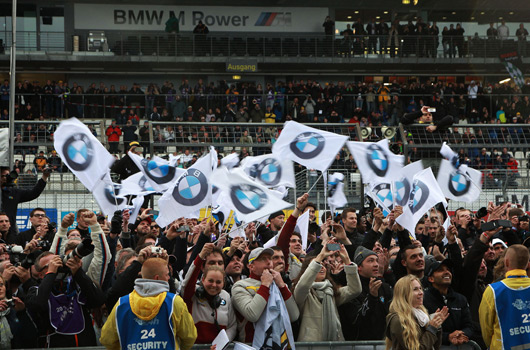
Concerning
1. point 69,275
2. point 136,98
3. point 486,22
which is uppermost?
point 486,22

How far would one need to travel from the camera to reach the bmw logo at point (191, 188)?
867cm

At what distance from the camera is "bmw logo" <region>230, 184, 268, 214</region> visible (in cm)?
838

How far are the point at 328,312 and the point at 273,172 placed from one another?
155 inches

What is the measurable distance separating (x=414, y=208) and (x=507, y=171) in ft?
17.1

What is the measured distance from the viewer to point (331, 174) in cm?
1359

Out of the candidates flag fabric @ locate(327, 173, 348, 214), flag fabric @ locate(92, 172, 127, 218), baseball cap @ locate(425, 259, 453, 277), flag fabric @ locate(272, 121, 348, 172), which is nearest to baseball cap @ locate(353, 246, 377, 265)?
baseball cap @ locate(425, 259, 453, 277)

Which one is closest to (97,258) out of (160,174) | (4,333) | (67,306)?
(67,306)

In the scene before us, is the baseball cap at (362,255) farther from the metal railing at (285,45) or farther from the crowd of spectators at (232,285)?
the metal railing at (285,45)

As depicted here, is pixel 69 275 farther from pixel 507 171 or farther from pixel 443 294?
pixel 507 171

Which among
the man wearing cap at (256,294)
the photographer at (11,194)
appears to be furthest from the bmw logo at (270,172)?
the man wearing cap at (256,294)

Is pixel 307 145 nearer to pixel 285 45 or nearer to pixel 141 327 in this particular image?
pixel 141 327

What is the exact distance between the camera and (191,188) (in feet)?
28.9

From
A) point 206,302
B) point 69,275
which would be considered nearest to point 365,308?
point 206,302

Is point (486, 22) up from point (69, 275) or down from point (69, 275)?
up
